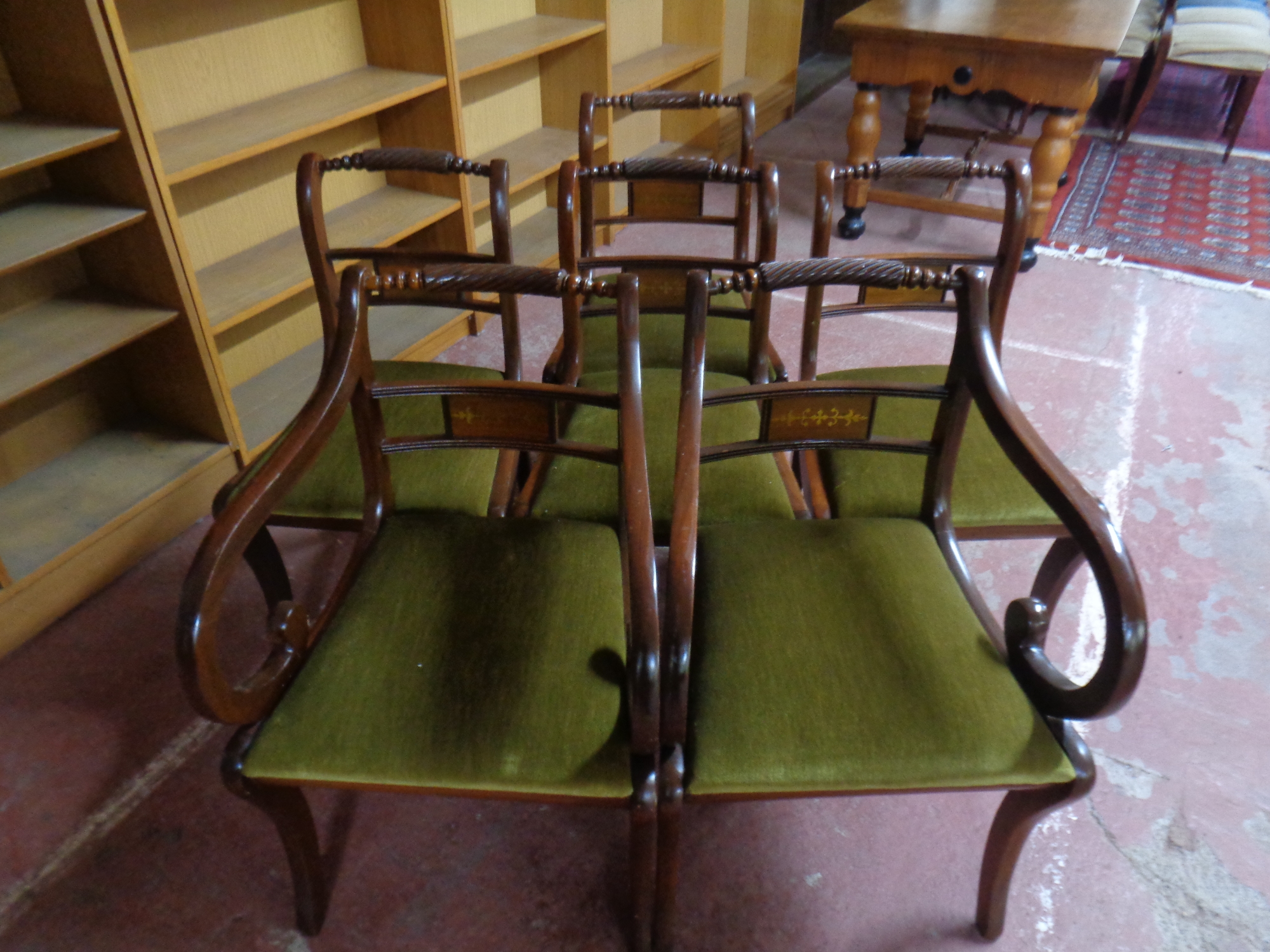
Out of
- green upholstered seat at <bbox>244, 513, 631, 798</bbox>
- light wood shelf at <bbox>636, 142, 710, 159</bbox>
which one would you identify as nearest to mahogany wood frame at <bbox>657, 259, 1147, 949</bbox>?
green upholstered seat at <bbox>244, 513, 631, 798</bbox>

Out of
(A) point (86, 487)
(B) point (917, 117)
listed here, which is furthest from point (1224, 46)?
(A) point (86, 487)

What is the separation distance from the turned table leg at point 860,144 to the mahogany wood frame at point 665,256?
1663 mm

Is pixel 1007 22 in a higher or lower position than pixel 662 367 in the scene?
higher

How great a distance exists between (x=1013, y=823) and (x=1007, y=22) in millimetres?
2910

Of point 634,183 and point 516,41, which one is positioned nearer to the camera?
point 634,183

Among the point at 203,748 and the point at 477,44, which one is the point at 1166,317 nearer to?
the point at 477,44

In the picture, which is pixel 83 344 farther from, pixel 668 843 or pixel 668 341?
pixel 668 843

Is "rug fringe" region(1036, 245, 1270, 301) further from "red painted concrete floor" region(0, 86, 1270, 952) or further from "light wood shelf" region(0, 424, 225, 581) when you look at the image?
"light wood shelf" region(0, 424, 225, 581)

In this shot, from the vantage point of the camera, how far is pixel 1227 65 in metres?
3.91

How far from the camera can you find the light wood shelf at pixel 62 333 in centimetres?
158

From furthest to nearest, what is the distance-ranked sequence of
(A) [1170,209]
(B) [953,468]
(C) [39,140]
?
(A) [1170,209], (C) [39,140], (B) [953,468]

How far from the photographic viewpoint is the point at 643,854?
1064mm

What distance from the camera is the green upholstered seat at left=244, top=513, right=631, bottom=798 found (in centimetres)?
94

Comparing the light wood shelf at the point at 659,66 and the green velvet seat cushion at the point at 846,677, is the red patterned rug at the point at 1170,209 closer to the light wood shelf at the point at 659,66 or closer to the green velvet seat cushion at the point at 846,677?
the light wood shelf at the point at 659,66
